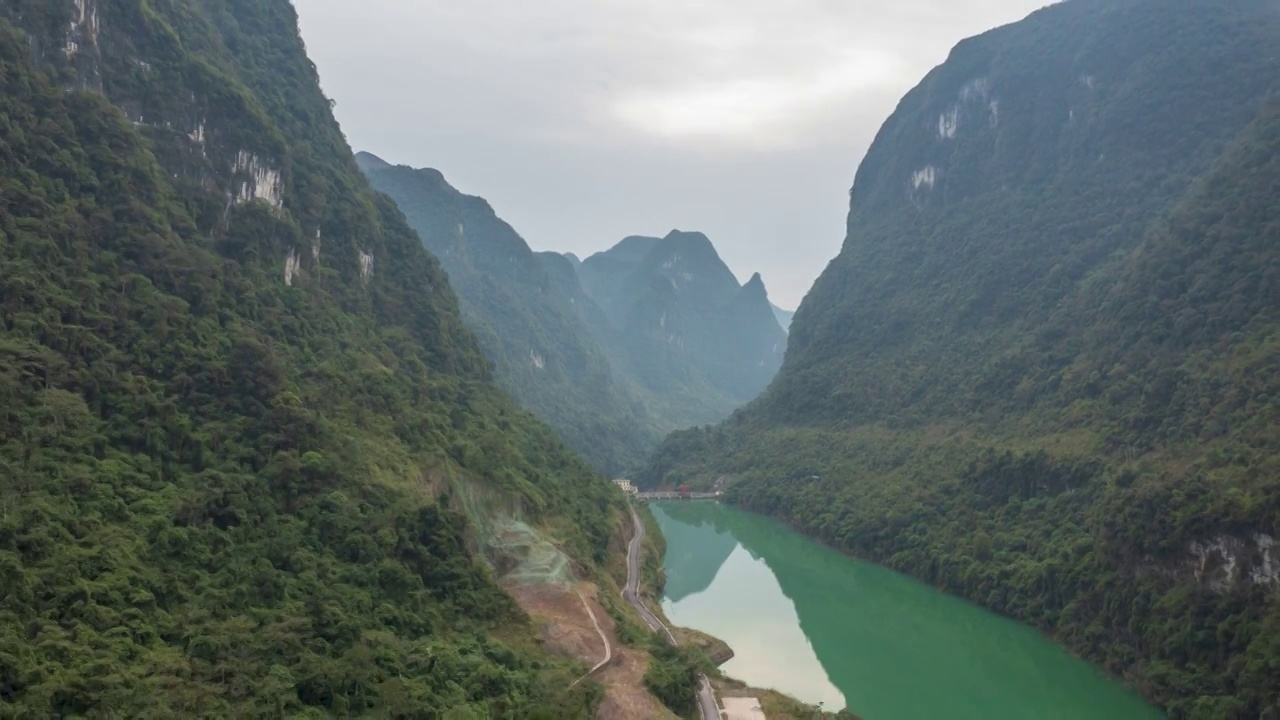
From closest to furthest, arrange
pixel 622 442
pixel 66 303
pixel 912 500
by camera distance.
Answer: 1. pixel 66 303
2. pixel 912 500
3. pixel 622 442

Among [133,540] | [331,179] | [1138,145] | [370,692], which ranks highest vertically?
[1138,145]

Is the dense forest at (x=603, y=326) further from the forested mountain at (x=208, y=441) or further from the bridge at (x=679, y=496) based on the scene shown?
the forested mountain at (x=208, y=441)

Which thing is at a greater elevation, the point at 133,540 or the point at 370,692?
the point at 133,540

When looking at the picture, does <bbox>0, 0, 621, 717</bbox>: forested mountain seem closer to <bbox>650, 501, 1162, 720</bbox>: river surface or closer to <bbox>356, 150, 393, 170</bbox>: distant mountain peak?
<bbox>650, 501, 1162, 720</bbox>: river surface

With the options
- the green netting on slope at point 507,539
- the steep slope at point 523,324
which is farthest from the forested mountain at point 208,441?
the steep slope at point 523,324

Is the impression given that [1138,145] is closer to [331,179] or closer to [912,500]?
[912,500]

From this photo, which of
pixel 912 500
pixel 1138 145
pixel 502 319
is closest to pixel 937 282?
pixel 1138 145

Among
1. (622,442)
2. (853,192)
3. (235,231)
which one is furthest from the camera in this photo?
(853,192)

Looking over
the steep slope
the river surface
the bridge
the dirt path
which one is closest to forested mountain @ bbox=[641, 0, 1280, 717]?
the river surface
